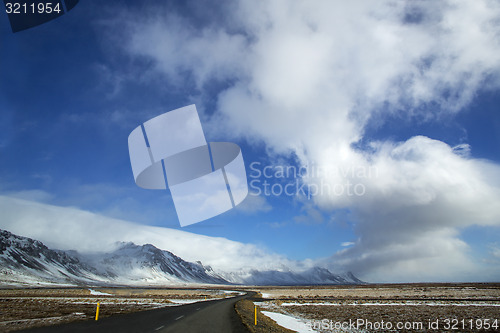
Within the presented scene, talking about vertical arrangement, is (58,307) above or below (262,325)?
below

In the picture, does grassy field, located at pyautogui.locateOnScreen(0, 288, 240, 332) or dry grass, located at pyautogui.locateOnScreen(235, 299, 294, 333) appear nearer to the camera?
dry grass, located at pyautogui.locateOnScreen(235, 299, 294, 333)

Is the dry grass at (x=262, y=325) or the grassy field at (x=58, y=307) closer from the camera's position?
the dry grass at (x=262, y=325)

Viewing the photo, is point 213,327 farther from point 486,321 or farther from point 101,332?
point 486,321

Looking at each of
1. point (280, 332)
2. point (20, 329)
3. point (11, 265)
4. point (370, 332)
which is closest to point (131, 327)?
point (20, 329)

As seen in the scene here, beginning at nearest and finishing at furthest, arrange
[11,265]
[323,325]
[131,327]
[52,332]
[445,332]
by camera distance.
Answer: [52,332], [131,327], [445,332], [323,325], [11,265]

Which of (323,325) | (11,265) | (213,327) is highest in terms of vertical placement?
(213,327)

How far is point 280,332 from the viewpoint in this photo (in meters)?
17.2

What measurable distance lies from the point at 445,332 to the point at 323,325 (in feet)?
26.5

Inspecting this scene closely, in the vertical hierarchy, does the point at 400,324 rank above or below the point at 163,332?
below

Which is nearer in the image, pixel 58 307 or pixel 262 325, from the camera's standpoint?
pixel 262 325

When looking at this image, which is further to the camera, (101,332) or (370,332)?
(370,332)

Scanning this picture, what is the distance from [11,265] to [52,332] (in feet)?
822

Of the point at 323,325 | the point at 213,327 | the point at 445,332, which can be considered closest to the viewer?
the point at 213,327

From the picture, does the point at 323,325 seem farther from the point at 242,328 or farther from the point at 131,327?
the point at 131,327
